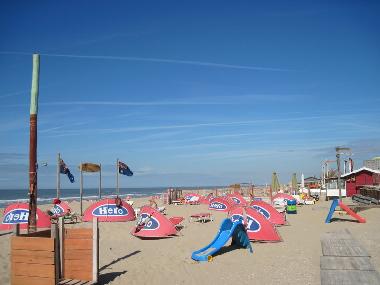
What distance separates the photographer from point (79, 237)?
312 inches

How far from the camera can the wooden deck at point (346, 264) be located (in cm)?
831

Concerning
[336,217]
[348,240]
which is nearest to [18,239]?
[348,240]

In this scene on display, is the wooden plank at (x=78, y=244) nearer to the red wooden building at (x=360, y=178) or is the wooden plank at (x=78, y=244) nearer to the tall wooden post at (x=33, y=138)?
the tall wooden post at (x=33, y=138)

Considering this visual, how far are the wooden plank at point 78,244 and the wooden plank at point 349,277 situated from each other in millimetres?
4803

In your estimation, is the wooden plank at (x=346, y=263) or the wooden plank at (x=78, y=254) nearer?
the wooden plank at (x=78, y=254)

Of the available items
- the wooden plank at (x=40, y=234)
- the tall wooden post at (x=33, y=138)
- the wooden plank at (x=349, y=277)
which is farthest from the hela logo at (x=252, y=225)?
the wooden plank at (x=40, y=234)

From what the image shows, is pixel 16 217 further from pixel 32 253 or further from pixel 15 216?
pixel 32 253

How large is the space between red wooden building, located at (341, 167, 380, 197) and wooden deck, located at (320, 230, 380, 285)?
94.0 ft

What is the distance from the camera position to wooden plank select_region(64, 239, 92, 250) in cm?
790

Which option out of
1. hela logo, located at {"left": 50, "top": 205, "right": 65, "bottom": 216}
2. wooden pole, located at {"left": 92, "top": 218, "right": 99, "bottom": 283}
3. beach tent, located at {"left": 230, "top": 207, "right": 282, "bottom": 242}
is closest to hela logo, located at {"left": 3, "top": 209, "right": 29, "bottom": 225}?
hela logo, located at {"left": 50, "top": 205, "right": 65, "bottom": 216}

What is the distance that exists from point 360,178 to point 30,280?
38.7m

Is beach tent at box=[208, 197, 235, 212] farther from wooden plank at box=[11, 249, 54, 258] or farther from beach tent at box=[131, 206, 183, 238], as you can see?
wooden plank at box=[11, 249, 54, 258]

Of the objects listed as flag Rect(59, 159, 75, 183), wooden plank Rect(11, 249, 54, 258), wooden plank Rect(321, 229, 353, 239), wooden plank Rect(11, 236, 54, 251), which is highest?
flag Rect(59, 159, 75, 183)

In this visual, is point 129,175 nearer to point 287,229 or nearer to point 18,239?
point 287,229
